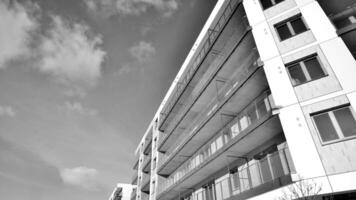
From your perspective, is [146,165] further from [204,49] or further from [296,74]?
[296,74]

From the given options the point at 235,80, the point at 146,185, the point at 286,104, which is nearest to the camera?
the point at 286,104

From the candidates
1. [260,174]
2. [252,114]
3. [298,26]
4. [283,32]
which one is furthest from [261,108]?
[298,26]

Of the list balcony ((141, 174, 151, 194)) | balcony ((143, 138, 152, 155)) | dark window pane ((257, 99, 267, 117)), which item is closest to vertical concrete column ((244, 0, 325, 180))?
dark window pane ((257, 99, 267, 117))

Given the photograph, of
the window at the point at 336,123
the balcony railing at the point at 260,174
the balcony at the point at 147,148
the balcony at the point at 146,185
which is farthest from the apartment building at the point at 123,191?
the window at the point at 336,123

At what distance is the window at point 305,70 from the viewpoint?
1133 cm

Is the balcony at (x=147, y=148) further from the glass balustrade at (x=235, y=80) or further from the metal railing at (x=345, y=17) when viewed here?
the metal railing at (x=345, y=17)

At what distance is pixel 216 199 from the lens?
16125mm

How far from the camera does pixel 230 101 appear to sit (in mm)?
15500

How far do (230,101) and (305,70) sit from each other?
5.13 m

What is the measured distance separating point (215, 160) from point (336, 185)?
330 inches

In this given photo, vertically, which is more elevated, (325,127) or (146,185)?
(146,185)

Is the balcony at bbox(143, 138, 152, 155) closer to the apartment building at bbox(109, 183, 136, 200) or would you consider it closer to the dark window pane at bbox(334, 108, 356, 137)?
the apartment building at bbox(109, 183, 136, 200)

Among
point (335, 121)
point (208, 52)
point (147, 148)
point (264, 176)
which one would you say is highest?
point (208, 52)

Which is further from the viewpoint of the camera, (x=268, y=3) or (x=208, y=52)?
(x=208, y=52)
